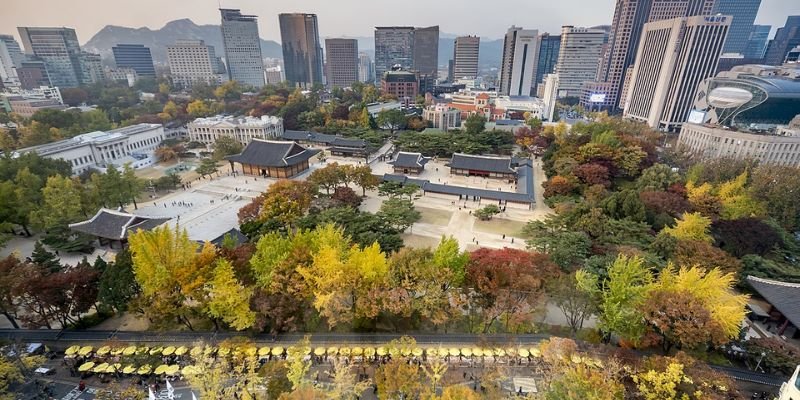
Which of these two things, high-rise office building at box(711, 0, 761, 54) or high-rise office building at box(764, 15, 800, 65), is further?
high-rise office building at box(711, 0, 761, 54)

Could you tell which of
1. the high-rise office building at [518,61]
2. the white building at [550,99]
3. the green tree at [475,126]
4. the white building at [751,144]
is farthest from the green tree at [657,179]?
the high-rise office building at [518,61]

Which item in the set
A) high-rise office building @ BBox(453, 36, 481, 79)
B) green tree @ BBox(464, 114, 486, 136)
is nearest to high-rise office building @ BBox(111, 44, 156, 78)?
high-rise office building @ BBox(453, 36, 481, 79)

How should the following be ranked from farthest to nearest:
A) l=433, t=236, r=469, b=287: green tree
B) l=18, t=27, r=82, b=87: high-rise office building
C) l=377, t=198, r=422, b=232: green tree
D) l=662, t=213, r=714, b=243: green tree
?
l=18, t=27, r=82, b=87: high-rise office building → l=377, t=198, r=422, b=232: green tree → l=662, t=213, r=714, b=243: green tree → l=433, t=236, r=469, b=287: green tree

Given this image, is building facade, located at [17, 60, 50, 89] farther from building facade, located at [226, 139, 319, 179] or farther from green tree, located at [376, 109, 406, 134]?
green tree, located at [376, 109, 406, 134]

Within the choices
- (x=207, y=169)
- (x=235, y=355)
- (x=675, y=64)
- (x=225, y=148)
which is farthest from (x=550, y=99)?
(x=235, y=355)

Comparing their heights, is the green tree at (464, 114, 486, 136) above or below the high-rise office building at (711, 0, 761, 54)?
below

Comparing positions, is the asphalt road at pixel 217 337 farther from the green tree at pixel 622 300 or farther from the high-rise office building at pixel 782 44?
the high-rise office building at pixel 782 44

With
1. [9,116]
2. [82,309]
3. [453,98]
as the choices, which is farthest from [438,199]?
[9,116]
